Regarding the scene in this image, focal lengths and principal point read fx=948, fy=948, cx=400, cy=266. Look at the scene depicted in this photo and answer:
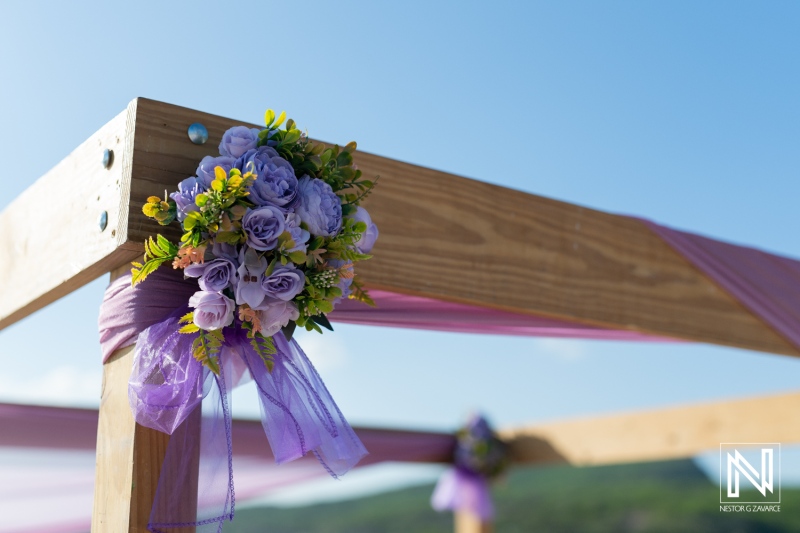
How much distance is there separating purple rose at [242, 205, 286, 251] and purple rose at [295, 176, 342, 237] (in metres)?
0.06

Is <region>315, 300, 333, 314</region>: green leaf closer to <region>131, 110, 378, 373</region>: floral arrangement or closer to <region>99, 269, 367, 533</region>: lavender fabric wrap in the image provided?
<region>131, 110, 378, 373</region>: floral arrangement

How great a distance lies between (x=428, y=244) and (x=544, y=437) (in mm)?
2977

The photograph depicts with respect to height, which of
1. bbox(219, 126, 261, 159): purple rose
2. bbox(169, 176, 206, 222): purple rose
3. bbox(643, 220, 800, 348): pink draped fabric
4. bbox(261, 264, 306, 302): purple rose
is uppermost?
bbox(643, 220, 800, 348): pink draped fabric

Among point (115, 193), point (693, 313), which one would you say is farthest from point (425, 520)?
point (115, 193)

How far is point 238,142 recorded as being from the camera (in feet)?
5.24

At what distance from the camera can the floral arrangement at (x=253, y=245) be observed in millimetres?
1503

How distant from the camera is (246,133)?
162cm

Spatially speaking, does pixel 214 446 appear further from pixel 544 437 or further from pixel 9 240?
pixel 544 437

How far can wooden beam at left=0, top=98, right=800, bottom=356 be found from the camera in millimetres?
1688

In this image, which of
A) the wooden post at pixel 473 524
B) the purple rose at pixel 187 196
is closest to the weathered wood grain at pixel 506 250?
the purple rose at pixel 187 196

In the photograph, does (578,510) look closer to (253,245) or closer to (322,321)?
(322,321)

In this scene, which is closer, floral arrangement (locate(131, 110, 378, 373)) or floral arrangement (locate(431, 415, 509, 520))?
floral arrangement (locate(131, 110, 378, 373))

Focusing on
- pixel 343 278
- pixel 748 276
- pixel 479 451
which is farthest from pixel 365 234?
pixel 479 451

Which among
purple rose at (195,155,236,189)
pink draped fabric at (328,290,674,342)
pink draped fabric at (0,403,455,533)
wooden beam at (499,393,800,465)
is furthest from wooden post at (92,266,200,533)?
wooden beam at (499,393,800,465)
